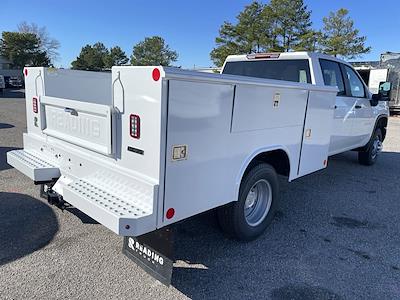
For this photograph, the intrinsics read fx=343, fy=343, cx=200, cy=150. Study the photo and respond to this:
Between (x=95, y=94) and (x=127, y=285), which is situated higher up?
(x=95, y=94)

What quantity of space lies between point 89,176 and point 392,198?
4.64 m

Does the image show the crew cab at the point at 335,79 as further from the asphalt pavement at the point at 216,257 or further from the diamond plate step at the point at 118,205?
the diamond plate step at the point at 118,205

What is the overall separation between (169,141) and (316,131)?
255 cm

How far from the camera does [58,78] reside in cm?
373

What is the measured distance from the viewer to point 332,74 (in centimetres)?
513

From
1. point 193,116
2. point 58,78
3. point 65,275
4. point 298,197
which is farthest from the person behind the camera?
point 298,197

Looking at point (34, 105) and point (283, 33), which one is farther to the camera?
point (283, 33)

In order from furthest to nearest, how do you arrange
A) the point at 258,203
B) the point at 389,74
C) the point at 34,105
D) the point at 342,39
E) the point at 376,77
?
the point at 342,39
the point at 376,77
the point at 389,74
the point at 258,203
the point at 34,105

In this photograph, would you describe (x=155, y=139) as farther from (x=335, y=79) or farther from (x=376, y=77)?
(x=376, y=77)

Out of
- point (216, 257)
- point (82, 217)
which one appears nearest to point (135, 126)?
point (216, 257)

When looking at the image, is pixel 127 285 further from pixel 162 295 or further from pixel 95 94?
pixel 95 94

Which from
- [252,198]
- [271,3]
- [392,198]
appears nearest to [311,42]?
[271,3]

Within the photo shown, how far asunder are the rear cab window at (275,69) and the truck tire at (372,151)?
325 cm

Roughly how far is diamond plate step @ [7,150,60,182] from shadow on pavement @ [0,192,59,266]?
656 mm
